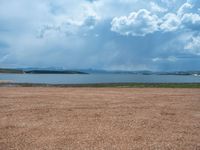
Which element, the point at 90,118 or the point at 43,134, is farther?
the point at 90,118

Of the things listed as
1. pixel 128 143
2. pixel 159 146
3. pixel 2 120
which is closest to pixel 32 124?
pixel 2 120

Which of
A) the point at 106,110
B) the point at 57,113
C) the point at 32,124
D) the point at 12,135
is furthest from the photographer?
the point at 106,110

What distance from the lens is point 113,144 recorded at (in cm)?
1321

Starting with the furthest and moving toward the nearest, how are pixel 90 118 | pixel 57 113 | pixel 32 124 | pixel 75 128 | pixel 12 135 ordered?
pixel 57 113, pixel 90 118, pixel 32 124, pixel 75 128, pixel 12 135

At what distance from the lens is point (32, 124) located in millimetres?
17609

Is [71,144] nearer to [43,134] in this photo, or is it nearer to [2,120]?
[43,134]

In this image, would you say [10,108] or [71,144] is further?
[10,108]

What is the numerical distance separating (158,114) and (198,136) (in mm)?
6934

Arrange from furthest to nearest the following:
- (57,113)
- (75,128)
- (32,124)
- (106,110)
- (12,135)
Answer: (106,110), (57,113), (32,124), (75,128), (12,135)

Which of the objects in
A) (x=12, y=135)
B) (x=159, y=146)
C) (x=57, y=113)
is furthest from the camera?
(x=57, y=113)

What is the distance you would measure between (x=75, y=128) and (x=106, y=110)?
7219mm

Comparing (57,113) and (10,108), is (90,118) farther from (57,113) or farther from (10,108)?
(10,108)

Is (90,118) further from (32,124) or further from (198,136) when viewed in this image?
(198,136)

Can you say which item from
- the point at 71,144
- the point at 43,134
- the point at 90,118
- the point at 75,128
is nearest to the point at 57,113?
the point at 90,118
